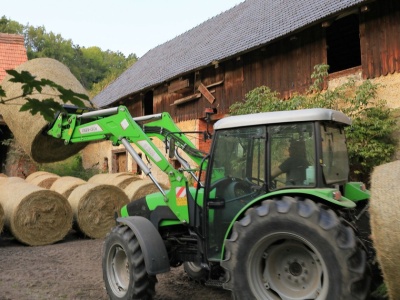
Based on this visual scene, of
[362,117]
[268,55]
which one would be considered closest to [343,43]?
[268,55]

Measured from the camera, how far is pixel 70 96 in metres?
1.85

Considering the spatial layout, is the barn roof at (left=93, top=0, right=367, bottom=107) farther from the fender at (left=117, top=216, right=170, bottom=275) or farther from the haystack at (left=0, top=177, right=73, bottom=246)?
the fender at (left=117, top=216, right=170, bottom=275)

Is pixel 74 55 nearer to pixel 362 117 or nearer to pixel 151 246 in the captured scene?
pixel 362 117

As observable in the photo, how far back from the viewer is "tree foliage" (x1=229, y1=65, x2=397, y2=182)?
26.0 ft

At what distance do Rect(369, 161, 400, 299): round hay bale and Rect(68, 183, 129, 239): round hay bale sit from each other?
640 centimetres

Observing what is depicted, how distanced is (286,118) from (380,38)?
637cm

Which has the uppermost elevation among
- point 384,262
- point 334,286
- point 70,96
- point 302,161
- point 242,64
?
point 242,64

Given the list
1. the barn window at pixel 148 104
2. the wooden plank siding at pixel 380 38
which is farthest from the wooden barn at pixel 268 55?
the barn window at pixel 148 104

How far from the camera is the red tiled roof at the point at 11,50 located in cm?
1914

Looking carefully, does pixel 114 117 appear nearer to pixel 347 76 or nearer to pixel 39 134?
pixel 39 134

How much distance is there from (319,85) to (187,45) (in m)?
9.20

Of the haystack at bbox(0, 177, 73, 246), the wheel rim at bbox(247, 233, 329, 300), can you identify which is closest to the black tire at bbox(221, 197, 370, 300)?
the wheel rim at bbox(247, 233, 329, 300)

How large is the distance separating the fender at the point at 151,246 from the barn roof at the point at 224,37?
665 cm

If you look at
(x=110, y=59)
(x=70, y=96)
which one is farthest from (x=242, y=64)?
(x=110, y=59)
